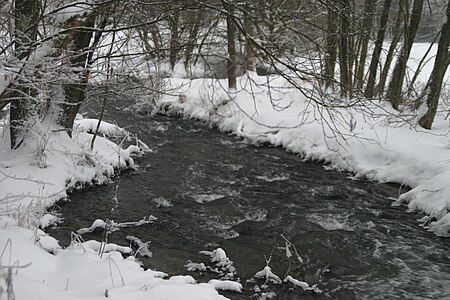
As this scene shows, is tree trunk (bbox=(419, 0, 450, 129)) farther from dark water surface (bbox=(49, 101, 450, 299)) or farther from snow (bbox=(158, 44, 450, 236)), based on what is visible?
dark water surface (bbox=(49, 101, 450, 299))

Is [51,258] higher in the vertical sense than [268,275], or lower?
higher

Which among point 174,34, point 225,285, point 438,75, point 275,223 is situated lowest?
point 225,285

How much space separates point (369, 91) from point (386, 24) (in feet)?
6.59

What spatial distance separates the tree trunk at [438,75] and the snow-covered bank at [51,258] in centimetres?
805

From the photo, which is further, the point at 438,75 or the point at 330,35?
the point at 438,75

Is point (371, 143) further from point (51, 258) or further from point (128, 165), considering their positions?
point (51, 258)

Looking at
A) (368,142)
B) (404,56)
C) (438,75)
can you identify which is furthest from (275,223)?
(404,56)

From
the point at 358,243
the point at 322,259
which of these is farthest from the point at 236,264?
the point at 358,243

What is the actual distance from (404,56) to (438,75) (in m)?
1.78

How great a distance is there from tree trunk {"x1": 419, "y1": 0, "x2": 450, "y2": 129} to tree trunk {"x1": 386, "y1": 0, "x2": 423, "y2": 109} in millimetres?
1021

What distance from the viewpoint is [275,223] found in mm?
7539

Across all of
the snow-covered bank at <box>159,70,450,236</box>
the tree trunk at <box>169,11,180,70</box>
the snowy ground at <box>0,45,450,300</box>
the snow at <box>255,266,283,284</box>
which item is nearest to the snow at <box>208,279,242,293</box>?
the snowy ground at <box>0,45,450,300</box>

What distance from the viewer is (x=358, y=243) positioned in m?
6.98

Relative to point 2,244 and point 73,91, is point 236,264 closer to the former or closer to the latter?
point 2,244
